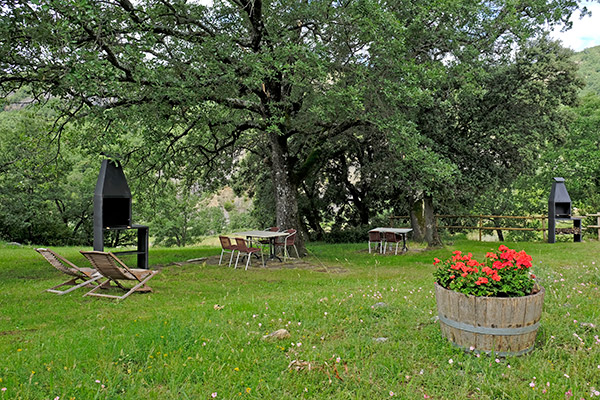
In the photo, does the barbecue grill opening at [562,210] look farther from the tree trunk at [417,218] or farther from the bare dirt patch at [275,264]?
the bare dirt patch at [275,264]

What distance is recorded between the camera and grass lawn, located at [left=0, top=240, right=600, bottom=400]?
283 centimetres

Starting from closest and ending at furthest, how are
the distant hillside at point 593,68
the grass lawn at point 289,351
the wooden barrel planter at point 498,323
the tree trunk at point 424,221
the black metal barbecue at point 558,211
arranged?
the grass lawn at point 289,351, the wooden barrel planter at point 498,323, the black metal barbecue at point 558,211, the tree trunk at point 424,221, the distant hillside at point 593,68

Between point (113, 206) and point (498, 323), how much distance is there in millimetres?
8799

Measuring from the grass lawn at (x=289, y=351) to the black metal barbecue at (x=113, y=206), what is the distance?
2.70 meters

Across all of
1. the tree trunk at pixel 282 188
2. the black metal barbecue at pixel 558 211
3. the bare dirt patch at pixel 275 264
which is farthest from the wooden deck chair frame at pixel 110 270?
the black metal barbecue at pixel 558 211

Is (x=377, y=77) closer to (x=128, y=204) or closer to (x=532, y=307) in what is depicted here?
(x=128, y=204)

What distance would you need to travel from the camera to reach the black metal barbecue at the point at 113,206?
8602 millimetres

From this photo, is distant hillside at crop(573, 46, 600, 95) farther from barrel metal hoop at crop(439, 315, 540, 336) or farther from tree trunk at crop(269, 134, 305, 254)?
barrel metal hoop at crop(439, 315, 540, 336)

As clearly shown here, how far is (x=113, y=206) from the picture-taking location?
375 inches

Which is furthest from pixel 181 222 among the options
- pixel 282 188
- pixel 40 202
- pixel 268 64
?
pixel 268 64

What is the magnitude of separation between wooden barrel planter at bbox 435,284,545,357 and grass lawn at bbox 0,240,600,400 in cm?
11

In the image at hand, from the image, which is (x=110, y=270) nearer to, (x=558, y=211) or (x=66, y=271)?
(x=66, y=271)

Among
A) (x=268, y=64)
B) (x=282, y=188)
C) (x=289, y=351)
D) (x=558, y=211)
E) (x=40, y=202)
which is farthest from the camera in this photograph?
(x=40, y=202)

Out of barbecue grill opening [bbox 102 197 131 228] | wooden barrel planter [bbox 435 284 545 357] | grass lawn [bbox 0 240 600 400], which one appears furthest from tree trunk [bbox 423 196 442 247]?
wooden barrel planter [bbox 435 284 545 357]
